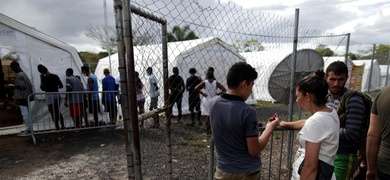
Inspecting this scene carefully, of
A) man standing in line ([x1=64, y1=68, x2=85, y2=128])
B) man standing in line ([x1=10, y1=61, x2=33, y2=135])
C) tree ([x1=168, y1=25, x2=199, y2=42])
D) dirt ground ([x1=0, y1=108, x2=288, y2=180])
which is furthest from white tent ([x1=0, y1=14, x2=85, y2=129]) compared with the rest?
tree ([x1=168, y1=25, x2=199, y2=42])

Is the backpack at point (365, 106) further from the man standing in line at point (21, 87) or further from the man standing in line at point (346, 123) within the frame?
the man standing in line at point (21, 87)

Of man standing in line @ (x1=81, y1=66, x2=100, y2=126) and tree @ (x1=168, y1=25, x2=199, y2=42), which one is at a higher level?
tree @ (x1=168, y1=25, x2=199, y2=42)

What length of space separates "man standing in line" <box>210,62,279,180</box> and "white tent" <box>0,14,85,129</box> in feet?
22.1

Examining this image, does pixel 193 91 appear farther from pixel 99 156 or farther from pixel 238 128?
pixel 238 128

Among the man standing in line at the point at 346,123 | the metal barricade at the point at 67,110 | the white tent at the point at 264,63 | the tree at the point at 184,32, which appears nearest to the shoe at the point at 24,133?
the metal barricade at the point at 67,110

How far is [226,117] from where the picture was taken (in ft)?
5.52

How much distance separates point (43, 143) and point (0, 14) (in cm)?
361

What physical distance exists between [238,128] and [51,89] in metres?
6.27

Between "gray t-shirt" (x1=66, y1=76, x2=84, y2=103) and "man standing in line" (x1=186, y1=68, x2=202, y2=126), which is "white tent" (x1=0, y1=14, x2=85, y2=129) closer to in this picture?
"gray t-shirt" (x1=66, y1=76, x2=84, y2=103)

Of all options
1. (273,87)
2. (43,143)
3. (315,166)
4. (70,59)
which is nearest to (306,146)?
(315,166)

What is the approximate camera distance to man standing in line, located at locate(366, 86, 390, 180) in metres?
1.83

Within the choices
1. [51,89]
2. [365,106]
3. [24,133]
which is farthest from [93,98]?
[365,106]

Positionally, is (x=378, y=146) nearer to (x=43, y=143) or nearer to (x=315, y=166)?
(x=315, y=166)

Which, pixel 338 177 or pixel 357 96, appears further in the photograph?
pixel 338 177
